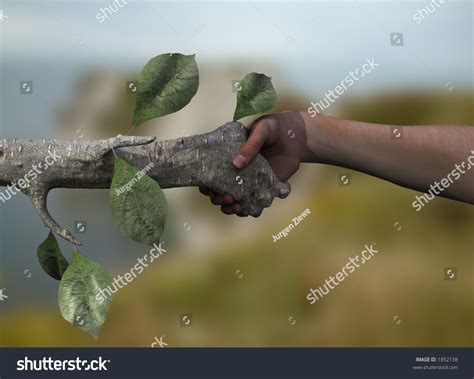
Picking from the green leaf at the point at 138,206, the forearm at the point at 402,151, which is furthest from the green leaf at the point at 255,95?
the green leaf at the point at 138,206

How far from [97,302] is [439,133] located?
117 centimetres

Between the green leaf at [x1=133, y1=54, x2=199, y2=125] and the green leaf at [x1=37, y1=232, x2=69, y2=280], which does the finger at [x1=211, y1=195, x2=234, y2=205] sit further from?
the green leaf at [x1=37, y1=232, x2=69, y2=280]

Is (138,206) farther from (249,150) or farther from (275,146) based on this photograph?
(275,146)

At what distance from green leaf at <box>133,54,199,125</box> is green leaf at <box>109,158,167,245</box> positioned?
Answer: 0.18 m

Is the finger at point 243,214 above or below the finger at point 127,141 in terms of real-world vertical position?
below

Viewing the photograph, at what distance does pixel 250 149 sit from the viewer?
5.79ft

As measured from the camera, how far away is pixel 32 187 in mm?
1695

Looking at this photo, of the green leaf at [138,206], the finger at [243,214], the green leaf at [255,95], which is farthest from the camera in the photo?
the finger at [243,214]

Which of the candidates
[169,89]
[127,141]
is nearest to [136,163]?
[127,141]

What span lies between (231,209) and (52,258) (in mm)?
556

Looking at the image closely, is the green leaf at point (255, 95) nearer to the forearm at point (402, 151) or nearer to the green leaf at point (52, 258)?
the forearm at point (402, 151)

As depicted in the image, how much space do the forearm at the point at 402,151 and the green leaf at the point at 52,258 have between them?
817 millimetres

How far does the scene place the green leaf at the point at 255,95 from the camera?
175 centimetres

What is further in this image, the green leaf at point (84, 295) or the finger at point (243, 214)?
the finger at point (243, 214)
